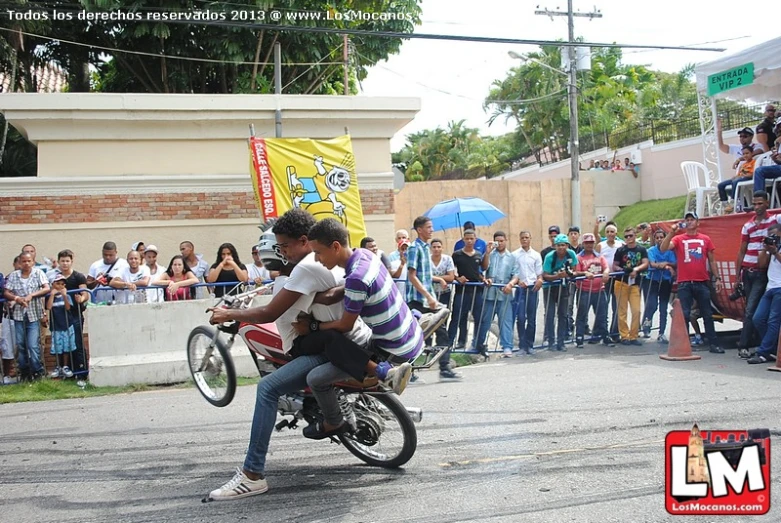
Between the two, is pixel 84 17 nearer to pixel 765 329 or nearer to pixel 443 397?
pixel 443 397

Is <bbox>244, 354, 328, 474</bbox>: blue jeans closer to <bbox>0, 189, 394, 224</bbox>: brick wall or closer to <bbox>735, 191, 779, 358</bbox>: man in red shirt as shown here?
<bbox>735, 191, 779, 358</bbox>: man in red shirt

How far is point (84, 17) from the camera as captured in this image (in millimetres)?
19125

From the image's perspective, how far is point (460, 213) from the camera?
19453 millimetres

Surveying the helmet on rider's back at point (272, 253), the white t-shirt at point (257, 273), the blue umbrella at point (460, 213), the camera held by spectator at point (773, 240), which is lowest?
the white t-shirt at point (257, 273)

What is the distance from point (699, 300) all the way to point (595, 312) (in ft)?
5.32

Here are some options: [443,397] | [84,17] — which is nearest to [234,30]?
[84,17]

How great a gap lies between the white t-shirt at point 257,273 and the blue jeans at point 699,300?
20.6 feet

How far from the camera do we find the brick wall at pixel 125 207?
14.2 meters

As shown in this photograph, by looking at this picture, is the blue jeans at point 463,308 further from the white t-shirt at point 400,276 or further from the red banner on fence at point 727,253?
the red banner on fence at point 727,253

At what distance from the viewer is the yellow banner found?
1382cm

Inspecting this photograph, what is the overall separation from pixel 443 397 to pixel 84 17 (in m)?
15.2

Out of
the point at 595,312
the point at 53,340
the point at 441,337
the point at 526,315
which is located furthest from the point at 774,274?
the point at 53,340

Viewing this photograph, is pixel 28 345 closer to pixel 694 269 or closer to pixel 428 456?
pixel 428 456

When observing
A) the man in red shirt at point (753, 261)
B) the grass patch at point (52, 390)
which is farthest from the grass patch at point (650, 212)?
the grass patch at point (52, 390)
